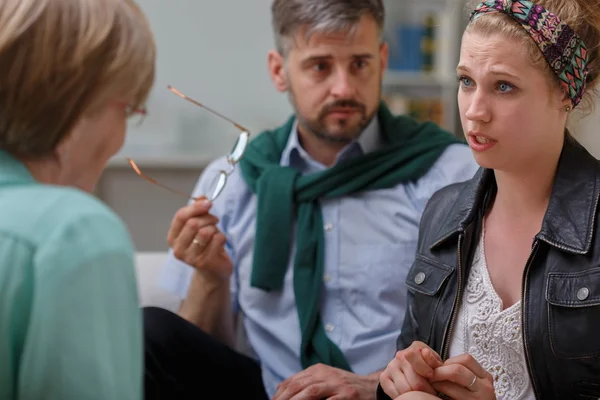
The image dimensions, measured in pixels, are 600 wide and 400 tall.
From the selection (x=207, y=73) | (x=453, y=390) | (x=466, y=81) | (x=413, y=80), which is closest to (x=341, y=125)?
(x=466, y=81)

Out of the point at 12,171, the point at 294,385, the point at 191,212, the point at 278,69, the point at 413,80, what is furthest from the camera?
the point at 413,80

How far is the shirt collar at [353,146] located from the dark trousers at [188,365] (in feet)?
1.61

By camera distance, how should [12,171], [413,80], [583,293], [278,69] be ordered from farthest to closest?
[413,80], [278,69], [583,293], [12,171]

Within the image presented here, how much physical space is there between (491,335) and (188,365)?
63 cm

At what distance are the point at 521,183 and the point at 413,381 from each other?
373 mm

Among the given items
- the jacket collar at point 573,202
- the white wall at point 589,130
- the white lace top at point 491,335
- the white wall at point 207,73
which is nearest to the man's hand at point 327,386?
the white lace top at point 491,335

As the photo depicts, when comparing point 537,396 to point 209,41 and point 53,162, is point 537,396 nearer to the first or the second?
point 53,162

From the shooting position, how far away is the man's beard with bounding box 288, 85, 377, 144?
1.75 metres

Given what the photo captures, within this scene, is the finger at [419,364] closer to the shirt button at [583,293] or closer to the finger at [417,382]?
the finger at [417,382]

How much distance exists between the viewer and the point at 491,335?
4.16 ft

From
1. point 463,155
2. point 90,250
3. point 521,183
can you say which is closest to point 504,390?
point 521,183

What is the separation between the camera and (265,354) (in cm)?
174

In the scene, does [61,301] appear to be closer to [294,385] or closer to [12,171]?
[12,171]

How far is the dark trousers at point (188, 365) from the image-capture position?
151 cm
